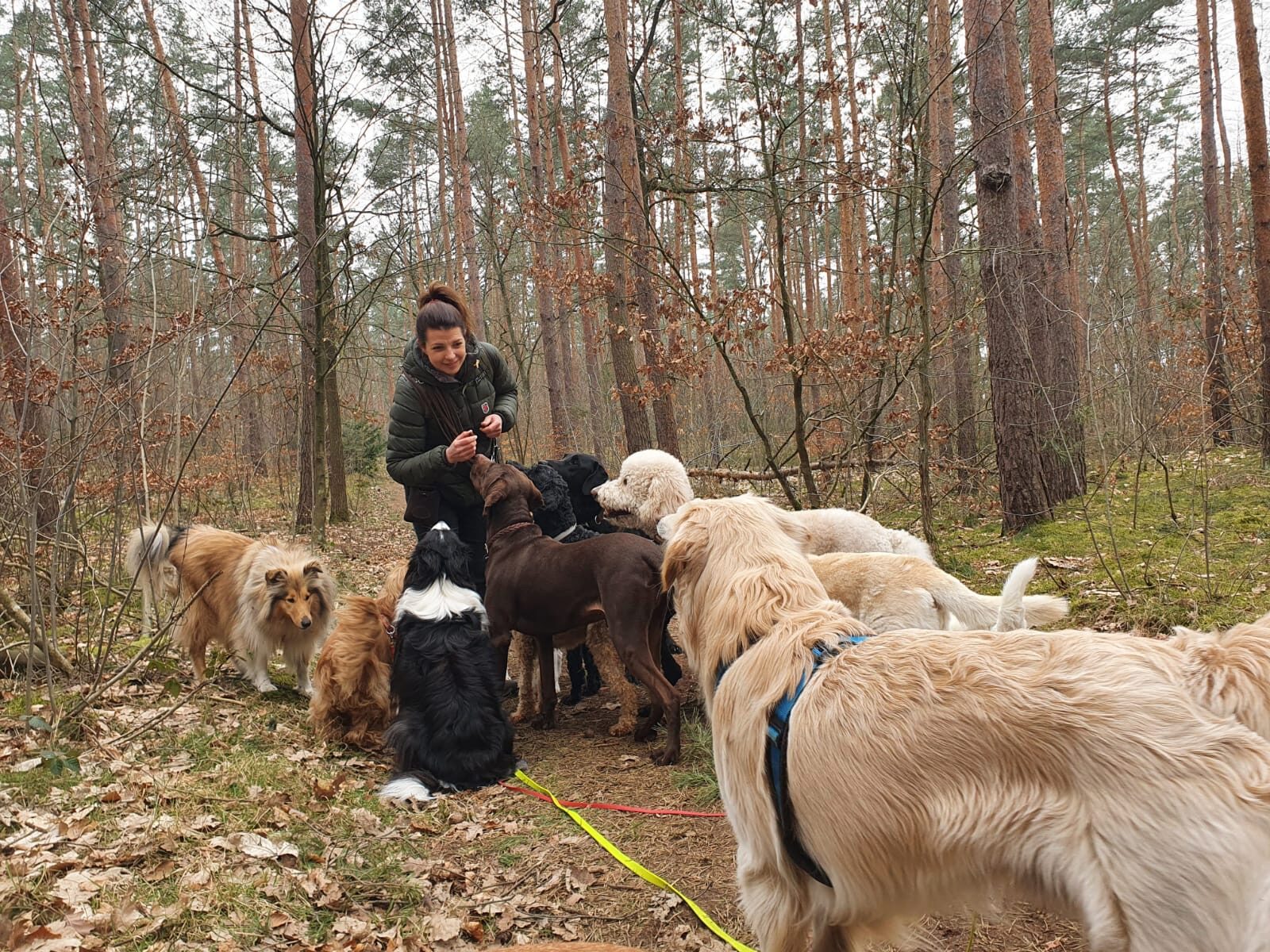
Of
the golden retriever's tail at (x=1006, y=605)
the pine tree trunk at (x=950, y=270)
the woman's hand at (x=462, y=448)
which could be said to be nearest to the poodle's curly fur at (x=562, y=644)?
the woman's hand at (x=462, y=448)

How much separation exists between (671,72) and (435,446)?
1765cm

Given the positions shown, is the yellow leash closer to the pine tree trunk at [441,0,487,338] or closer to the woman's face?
the woman's face

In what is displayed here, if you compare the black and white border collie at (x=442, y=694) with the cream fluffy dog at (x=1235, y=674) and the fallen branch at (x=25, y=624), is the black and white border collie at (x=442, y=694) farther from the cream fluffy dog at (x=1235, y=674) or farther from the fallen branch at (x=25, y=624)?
the cream fluffy dog at (x=1235, y=674)

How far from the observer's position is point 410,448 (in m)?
5.29

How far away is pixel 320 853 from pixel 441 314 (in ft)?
10.7

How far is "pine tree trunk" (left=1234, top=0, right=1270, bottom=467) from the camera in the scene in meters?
9.88

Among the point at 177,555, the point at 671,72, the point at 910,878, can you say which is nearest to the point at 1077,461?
the point at 910,878

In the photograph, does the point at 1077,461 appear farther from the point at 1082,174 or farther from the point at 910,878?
the point at 1082,174

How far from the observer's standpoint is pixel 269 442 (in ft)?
70.0

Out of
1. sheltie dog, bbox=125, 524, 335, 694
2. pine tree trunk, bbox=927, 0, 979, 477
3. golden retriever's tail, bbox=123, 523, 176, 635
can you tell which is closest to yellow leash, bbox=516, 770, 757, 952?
sheltie dog, bbox=125, 524, 335, 694

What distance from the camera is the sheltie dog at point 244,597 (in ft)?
17.7

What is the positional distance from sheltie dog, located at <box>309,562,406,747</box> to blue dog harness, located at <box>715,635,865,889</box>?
3.27 m

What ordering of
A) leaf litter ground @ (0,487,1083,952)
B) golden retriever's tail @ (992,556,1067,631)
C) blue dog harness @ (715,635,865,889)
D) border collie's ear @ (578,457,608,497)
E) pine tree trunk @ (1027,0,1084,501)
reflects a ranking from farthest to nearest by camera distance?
pine tree trunk @ (1027,0,1084,501) → border collie's ear @ (578,457,608,497) → golden retriever's tail @ (992,556,1067,631) → leaf litter ground @ (0,487,1083,952) → blue dog harness @ (715,635,865,889)

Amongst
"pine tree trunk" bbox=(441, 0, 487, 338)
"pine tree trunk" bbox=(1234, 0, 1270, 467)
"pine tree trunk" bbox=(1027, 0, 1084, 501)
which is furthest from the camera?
"pine tree trunk" bbox=(441, 0, 487, 338)
